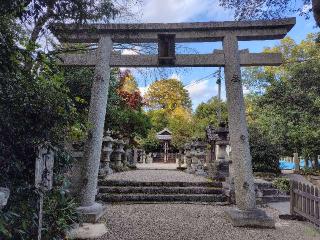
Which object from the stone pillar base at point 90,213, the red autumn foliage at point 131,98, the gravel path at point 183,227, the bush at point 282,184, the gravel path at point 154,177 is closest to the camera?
the gravel path at point 183,227

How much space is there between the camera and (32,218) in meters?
4.28

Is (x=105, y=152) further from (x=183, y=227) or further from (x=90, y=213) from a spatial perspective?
(x=183, y=227)

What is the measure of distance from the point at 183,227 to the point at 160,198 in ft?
11.6

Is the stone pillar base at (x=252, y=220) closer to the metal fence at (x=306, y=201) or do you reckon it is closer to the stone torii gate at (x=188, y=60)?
the stone torii gate at (x=188, y=60)

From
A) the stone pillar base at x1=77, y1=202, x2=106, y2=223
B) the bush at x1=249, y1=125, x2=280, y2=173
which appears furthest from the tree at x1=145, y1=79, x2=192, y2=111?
the stone pillar base at x1=77, y1=202, x2=106, y2=223

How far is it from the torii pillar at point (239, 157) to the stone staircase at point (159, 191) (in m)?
2.85

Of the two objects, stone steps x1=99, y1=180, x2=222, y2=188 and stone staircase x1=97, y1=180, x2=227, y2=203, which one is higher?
stone steps x1=99, y1=180, x2=222, y2=188

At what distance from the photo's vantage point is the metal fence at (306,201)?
23.4ft

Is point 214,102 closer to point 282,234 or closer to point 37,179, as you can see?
point 282,234

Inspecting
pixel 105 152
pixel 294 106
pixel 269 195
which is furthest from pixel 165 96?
pixel 269 195

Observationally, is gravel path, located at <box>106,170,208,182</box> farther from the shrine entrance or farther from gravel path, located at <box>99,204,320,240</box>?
the shrine entrance

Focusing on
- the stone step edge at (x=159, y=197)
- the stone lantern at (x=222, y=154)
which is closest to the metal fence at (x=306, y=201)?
the stone step edge at (x=159, y=197)

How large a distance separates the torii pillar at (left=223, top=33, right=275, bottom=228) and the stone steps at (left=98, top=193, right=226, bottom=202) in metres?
2.75

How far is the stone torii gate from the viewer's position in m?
7.41
